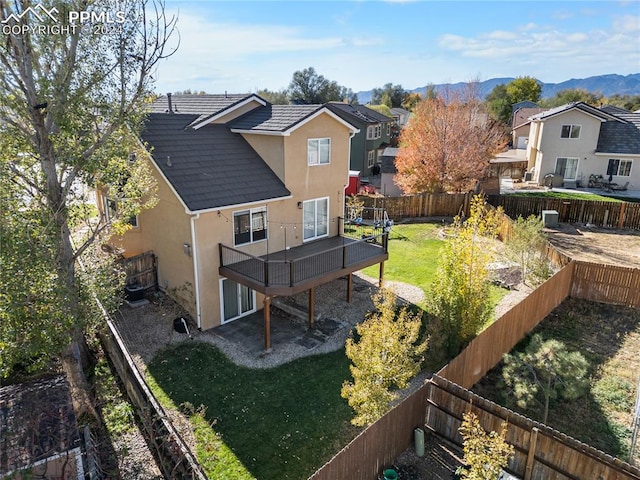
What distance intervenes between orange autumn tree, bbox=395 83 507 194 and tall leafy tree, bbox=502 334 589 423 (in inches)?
803

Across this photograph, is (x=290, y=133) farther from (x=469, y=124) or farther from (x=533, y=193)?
(x=533, y=193)

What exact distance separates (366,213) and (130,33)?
2239 cm

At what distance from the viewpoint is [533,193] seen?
114 ft

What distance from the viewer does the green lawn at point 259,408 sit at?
998 cm

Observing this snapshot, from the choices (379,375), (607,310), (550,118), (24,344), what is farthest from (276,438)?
(550,118)

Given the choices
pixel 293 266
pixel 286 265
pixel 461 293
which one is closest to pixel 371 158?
pixel 286 265

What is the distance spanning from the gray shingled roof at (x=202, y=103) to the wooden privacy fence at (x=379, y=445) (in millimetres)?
14222

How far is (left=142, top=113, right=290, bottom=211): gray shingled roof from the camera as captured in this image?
15.0 m

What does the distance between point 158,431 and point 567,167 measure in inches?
1518

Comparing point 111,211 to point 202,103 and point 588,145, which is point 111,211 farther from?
point 588,145

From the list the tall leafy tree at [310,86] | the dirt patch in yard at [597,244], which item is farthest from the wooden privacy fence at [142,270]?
the tall leafy tree at [310,86]

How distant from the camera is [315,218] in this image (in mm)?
19469

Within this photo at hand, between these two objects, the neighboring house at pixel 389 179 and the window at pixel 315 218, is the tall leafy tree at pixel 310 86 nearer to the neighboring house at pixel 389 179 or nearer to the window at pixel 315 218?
the neighboring house at pixel 389 179

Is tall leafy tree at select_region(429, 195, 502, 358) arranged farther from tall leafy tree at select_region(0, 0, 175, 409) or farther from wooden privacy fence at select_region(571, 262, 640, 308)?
tall leafy tree at select_region(0, 0, 175, 409)
